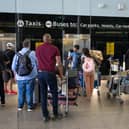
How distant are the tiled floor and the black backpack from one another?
3.39 ft

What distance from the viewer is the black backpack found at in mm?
10398

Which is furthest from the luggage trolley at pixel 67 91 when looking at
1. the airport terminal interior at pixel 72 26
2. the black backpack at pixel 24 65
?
the airport terminal interior at pixel 72 26

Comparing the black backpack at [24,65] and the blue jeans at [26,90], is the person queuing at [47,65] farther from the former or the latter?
the blue jeans at [26,90]

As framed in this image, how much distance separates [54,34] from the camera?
1945 centimetres

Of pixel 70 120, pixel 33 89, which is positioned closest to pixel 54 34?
pixel 33 89

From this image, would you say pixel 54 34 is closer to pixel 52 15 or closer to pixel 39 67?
pixel 52 15

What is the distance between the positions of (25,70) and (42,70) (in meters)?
1.15

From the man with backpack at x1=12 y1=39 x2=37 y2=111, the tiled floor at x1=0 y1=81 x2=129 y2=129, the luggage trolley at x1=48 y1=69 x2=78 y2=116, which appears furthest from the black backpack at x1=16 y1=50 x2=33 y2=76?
the tiled floor at x1=0 y1=81 x2=129 y2=129

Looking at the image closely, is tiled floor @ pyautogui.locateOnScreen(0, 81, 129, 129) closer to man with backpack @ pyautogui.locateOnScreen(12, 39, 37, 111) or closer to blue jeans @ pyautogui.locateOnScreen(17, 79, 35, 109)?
blue jeans @ pyautogui.locateOnScreen(17, 79, 35, 109)

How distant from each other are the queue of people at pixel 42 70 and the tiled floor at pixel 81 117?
339 mm

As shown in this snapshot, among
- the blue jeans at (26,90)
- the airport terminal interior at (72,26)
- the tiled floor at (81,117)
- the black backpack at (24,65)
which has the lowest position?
the tiled floor at (81,117)

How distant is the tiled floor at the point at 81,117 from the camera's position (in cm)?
909

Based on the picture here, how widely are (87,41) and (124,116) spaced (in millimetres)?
9773

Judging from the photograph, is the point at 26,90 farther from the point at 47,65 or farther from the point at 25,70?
the point at 47,65
